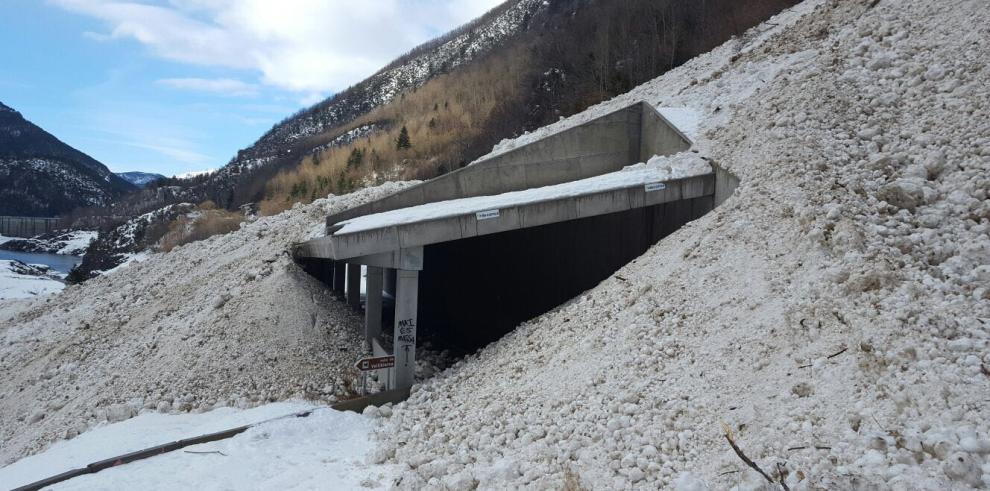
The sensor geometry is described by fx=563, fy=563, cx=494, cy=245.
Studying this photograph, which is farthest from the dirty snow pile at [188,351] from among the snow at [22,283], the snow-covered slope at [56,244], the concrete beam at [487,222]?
the snow-covered slope at [56,244]

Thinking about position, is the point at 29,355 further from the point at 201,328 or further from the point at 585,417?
the point at 585,417

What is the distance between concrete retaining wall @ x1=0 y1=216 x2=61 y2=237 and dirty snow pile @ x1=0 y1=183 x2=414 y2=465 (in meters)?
159

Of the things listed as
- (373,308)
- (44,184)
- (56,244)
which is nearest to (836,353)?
(373,308)

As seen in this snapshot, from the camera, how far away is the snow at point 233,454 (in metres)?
6.49

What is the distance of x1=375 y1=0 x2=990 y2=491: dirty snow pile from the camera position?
4234 millimetres

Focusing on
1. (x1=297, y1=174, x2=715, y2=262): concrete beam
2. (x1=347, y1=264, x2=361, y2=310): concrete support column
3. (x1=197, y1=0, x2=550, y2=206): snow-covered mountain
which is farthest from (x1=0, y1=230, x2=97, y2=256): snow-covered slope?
(x1=297, y1=174, x2=715, y2=262): concrete beam

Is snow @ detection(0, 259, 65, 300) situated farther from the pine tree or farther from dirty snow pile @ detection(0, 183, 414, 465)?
the pine tree

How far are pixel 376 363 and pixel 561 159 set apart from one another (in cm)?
692

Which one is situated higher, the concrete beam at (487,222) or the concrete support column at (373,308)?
the concrete beam at (487,222)

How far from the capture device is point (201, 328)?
11.3 m

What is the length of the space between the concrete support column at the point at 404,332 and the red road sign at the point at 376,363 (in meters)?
0.39

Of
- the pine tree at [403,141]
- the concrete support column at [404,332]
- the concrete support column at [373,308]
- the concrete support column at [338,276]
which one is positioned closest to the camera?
the concrete support column at [404,332]

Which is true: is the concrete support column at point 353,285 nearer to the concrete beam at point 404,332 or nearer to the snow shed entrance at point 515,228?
the snow shed entrance at point 515,228

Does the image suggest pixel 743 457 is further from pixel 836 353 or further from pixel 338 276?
pixel 338 276
